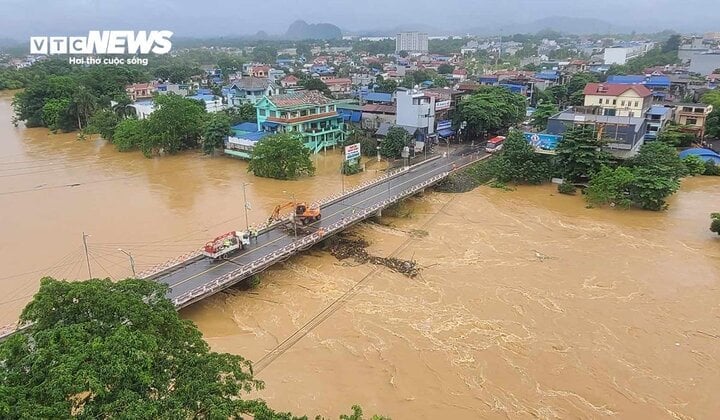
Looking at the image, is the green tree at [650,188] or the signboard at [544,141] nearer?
the green tree at [650,188]

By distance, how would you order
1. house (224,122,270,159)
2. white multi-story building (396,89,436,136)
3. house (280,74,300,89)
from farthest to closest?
1. house (280,74,300,89)
2. white multi-story building (396,89,436,136)
3. house (224,122,270,159)

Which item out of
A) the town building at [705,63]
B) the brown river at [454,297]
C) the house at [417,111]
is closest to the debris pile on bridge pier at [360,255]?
the brown river at [454,297]

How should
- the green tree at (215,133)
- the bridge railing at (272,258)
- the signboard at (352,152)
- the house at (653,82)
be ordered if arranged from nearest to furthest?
the bridge railing at (272,258) < the signboard at (352,152) < the green tree at (215,133) < the house at (653,82)

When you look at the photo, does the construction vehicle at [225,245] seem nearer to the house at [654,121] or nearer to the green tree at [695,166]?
the green tree at [695,166]

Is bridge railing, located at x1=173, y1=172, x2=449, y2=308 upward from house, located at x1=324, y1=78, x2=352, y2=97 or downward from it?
downward

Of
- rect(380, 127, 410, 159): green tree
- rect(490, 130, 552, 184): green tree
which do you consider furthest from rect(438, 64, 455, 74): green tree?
rect(490, 130, 552, 184): green tree

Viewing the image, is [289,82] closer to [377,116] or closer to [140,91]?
[140,91]

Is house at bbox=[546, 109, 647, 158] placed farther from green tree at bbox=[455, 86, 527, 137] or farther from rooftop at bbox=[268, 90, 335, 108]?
rooftop at bbox=[268, 90, 335, 108]

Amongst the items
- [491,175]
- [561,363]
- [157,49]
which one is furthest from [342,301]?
[157,49]
